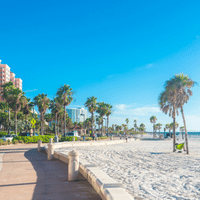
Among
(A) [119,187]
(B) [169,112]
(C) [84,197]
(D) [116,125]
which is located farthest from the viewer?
(D) [116,125]

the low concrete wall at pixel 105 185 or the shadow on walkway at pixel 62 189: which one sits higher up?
the low concrete wall at pixel 105 185

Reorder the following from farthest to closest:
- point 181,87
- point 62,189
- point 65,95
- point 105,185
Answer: point 65,95, point 181,87, point 62,189, point 105,185

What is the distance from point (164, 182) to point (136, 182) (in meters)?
1.11

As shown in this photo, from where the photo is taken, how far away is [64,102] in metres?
43.5

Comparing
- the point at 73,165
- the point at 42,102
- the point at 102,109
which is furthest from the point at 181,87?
the point at 102,109

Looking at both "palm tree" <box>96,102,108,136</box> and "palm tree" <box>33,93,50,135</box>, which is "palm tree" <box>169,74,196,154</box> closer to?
"palm tree" <box>33,93,50,135</box>

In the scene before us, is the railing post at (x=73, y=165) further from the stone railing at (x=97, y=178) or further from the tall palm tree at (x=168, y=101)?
the tall palm tree at (x=168, y=101)

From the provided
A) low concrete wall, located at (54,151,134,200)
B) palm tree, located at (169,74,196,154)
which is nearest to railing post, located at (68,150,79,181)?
low concrete wall, located at (54,151,134,200)

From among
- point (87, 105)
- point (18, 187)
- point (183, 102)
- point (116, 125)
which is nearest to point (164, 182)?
point (18, 187)

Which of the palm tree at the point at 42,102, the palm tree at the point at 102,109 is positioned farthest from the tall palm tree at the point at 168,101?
the palm tree at the point at 102,109

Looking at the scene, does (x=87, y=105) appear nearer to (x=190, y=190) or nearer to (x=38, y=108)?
(x=38, y=108)

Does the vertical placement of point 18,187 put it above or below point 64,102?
below

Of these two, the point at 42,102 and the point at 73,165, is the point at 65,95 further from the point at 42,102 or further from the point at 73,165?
the point at 73,165

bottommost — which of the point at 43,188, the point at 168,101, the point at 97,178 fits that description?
the point at 43,188
